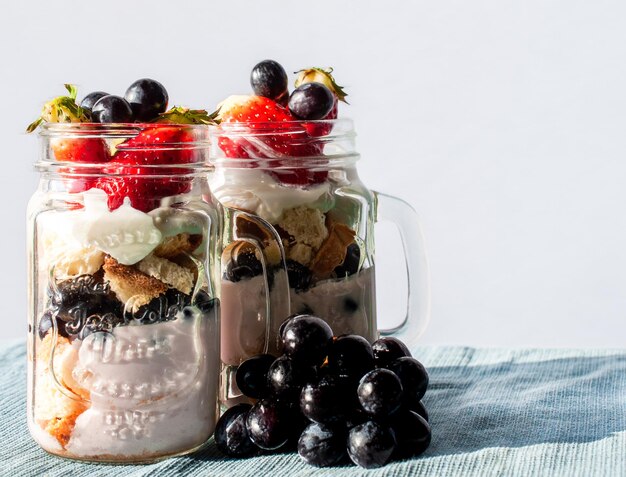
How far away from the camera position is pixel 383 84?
2.34 metres

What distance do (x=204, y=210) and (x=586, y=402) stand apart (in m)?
0.53

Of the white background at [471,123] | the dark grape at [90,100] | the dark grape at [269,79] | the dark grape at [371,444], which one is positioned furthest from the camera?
the white background at [471,123]

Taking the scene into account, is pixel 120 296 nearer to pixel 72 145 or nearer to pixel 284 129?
pixel 72 145

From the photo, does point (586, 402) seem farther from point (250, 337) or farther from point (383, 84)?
point (383, 84)

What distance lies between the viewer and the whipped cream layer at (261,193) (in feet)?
3.22

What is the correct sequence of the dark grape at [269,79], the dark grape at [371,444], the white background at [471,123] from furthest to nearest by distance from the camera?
the white background at [471,123], the dark grape at [269,79], the dark grape at [371,444]

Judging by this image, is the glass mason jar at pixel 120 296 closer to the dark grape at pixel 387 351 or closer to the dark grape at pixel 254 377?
the dark grape at pixel 254 377

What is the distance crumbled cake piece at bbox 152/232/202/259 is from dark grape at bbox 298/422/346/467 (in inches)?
8.8

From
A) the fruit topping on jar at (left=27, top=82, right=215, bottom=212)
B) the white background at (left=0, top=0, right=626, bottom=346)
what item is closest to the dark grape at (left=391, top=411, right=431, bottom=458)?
the fruit topping on jar at (left=27, top=82, right=215, bottom=212)

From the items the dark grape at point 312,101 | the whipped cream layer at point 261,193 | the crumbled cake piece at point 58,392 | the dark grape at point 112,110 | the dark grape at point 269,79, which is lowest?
the crumbled cake piece at point 58,392

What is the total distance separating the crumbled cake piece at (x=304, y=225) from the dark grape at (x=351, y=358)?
14 centimetres

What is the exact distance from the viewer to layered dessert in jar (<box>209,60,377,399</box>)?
983 millimetres

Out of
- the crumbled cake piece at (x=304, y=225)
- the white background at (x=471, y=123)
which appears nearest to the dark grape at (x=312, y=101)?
the crumbled cake piece at (x=304, y=225)

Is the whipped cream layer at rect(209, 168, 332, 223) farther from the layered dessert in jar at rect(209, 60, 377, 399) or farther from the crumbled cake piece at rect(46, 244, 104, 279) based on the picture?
the crumbled cake piece at rect(46, 244, 104, 279)
